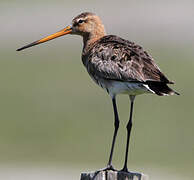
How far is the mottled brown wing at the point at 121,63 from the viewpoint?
32.7ft

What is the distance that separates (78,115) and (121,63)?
9.35 metres

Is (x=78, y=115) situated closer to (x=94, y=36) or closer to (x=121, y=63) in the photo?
(x=94, y=36)

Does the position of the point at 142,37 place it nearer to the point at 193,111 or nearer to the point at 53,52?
the point at 53,52

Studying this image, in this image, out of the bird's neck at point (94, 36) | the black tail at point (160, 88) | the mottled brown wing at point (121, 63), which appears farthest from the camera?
the bird's neck at point (94, 36)

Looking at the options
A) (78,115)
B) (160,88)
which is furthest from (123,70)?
(78,115)

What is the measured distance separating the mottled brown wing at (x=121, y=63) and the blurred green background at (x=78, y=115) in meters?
Result: 5.03

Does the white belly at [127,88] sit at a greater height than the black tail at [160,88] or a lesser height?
greater

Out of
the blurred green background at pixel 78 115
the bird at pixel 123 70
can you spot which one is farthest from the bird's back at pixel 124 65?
the blurred green background at pixel 78 115

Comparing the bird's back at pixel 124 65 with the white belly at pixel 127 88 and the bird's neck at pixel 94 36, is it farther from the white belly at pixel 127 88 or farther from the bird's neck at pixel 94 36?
the bird's neck at pixel 94 36

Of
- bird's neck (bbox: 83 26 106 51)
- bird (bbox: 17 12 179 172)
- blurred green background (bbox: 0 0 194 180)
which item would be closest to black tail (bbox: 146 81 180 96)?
bird (bbox: 17 12 179 172)

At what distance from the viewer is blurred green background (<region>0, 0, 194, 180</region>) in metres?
17.3

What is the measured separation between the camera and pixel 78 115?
19625 mm

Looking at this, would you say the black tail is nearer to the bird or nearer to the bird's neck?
the bird

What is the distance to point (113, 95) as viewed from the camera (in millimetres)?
10594
